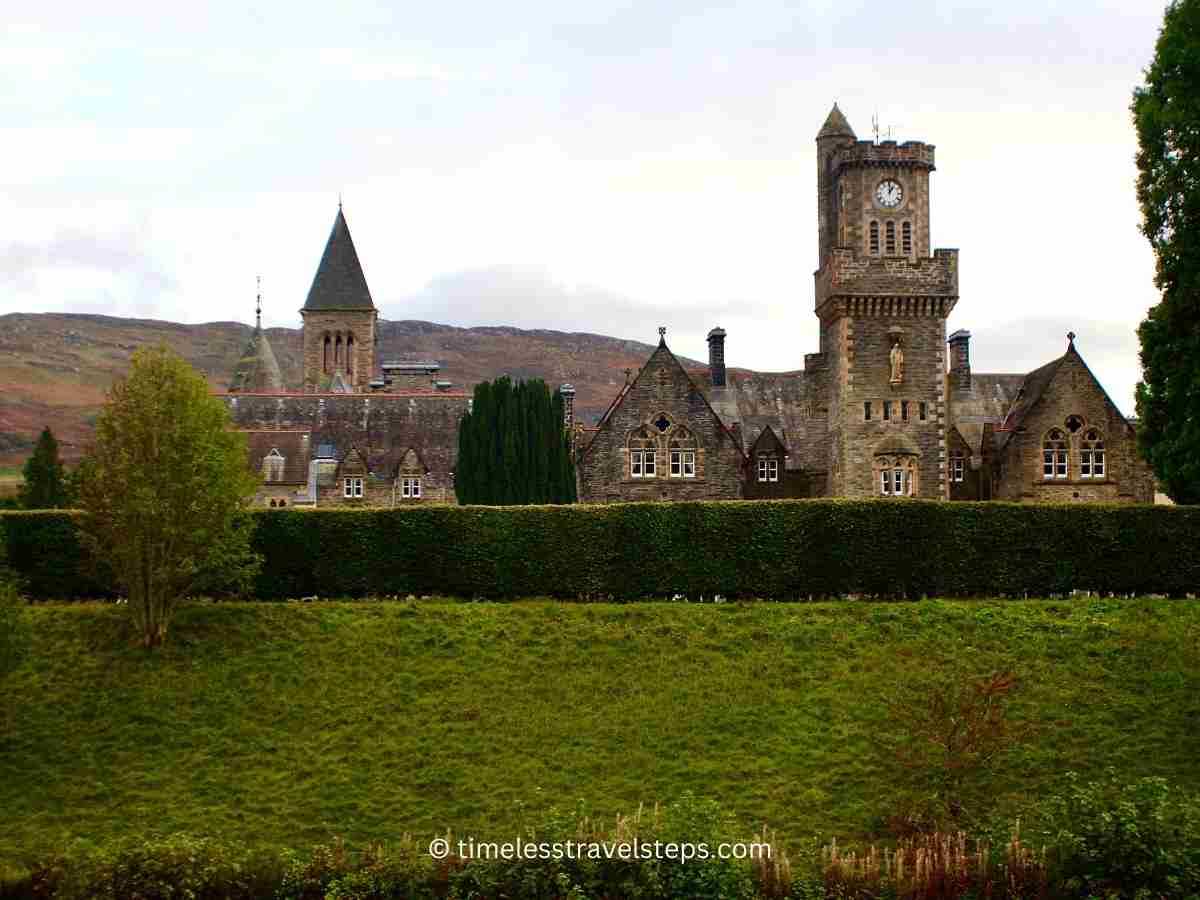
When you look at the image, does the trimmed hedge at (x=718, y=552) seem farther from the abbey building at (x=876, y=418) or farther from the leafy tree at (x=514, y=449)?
the abbey building at (x=876, y=418)

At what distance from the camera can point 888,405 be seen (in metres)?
55.8

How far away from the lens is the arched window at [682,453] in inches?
2191

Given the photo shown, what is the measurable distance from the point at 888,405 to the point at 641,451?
955 cm

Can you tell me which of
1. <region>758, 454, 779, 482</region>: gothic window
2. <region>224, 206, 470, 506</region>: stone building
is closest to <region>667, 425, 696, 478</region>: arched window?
<region>758, 454, 779, 482</region>: gothic window

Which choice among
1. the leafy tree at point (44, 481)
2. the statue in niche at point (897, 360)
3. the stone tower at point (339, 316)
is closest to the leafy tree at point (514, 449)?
the statue in niche at point (897, 360)

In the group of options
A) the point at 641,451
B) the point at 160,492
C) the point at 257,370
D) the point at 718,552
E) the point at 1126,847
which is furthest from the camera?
the point at 257,370

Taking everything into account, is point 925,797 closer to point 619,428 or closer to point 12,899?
point 12,899

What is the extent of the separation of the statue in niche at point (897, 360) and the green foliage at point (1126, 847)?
32.5 m

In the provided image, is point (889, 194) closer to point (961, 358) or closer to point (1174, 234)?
point (961, 358)

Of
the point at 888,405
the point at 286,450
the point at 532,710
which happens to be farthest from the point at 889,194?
the point at 532,710

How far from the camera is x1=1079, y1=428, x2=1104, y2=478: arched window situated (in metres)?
56.2

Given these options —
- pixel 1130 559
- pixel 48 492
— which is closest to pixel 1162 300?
pixel 1130 559

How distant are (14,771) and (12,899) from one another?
680cm

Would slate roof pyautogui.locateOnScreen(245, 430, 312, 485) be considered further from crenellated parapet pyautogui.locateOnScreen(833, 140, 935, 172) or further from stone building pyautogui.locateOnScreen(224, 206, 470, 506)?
crenellated parapet pyautogui.locateOnScreen(833, 140, 935, 172)
